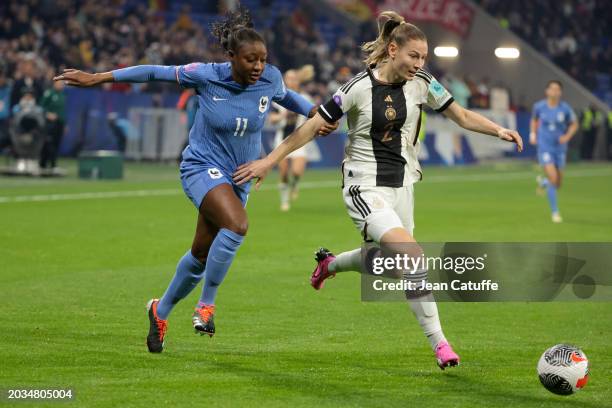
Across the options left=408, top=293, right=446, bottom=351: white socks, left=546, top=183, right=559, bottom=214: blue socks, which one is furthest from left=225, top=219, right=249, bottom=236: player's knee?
left=546, top=183, right=559, bottom=214: blue socks

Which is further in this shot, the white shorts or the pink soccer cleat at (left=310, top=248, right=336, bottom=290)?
the pink soccer cleat at (left=310, top=248, right=336, bottom=290)

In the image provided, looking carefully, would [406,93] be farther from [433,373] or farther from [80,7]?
[80,7]

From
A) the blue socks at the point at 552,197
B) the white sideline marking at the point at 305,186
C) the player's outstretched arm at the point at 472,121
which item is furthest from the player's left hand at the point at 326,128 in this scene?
the white sideline marking at the point at 305,186

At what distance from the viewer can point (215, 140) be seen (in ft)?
27.1

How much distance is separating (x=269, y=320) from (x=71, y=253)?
16.2 feet

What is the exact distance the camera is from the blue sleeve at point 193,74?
26.8 ft

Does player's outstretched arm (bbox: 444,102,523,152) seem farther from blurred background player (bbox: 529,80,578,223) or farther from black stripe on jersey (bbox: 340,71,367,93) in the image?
blurred background player (bbox: 529,80,578,223)

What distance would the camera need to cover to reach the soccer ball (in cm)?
686

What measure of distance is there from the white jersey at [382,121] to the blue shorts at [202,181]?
81cm

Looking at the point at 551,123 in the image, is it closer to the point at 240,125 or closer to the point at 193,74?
the point at 240,125

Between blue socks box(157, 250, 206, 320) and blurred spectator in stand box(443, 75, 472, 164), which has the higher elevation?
blurred spectator in stand box(443, 75, 472, 164)

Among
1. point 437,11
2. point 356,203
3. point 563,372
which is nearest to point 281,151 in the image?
point 356,203

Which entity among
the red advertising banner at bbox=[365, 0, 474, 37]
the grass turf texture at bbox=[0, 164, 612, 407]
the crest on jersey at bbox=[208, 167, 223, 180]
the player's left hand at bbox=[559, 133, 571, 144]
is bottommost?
the grass turf texture at bbox=[0, 164, 612, 407]

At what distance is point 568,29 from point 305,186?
26.3 m
